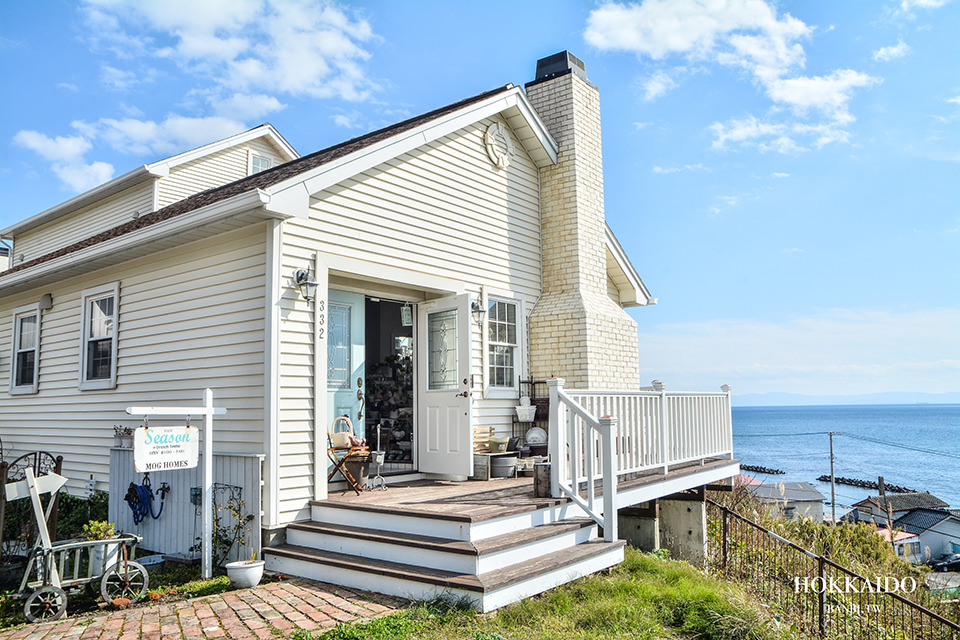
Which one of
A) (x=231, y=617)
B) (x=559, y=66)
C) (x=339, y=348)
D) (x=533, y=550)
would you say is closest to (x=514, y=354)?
(x=339, y=348)

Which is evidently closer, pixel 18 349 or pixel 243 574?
pixel 243 574

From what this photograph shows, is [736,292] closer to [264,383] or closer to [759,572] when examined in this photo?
[759,572]

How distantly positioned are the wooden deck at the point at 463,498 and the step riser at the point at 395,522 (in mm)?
54

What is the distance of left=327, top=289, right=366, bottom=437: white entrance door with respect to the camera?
774 cm

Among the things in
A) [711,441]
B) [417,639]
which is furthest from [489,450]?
[417,639]

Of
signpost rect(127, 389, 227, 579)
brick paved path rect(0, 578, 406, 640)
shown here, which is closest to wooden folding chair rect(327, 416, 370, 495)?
signpost rect(127, 389, 227, 579)

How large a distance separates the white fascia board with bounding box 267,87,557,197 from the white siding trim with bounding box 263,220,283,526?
1.75 ft

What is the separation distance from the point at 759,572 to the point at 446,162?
275 inches

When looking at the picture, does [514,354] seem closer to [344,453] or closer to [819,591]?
[344,453]

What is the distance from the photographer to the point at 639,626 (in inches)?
190

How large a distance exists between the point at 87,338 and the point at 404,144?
5235mm

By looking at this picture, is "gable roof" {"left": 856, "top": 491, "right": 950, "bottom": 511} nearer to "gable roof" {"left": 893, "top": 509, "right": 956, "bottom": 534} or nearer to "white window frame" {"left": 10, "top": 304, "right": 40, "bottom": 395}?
"gable roof" {"left": 893, "top": 509, "right": 956, "bottom": 534}

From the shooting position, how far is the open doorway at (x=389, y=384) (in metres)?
9.62

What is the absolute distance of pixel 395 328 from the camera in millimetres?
10727
